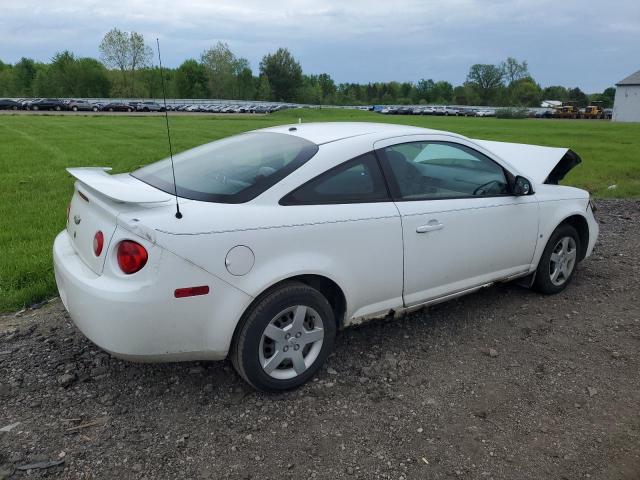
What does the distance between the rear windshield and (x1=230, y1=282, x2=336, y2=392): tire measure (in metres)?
0.63

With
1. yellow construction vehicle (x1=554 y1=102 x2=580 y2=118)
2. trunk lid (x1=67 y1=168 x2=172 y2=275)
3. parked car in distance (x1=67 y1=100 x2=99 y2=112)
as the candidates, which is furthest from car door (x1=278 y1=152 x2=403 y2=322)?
yellow construction vehicle (x1=554 y1=102 x2=580 y2=118)

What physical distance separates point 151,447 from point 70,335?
5.16 ft

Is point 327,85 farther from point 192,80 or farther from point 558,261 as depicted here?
point 558,261

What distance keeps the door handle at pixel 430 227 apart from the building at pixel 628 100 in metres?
74.1

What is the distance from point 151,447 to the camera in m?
2.80

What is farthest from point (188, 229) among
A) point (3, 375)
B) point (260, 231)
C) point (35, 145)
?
point (35, 145)

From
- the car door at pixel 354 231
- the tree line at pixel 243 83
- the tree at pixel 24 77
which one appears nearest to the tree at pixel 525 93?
the tree line at pixel 243 83

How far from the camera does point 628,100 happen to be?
221 feet

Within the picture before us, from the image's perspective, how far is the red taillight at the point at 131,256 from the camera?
9.02 feet

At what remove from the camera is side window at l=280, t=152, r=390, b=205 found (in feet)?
A: 10.6

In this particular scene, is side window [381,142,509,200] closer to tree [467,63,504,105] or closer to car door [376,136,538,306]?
car door [376,136,538,306]

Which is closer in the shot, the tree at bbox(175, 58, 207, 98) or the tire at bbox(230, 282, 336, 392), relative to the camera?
the tire at bbox(230, 282, 336, 392)

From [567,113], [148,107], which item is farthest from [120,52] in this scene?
[567,113]

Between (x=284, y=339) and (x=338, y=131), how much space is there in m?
1.55
